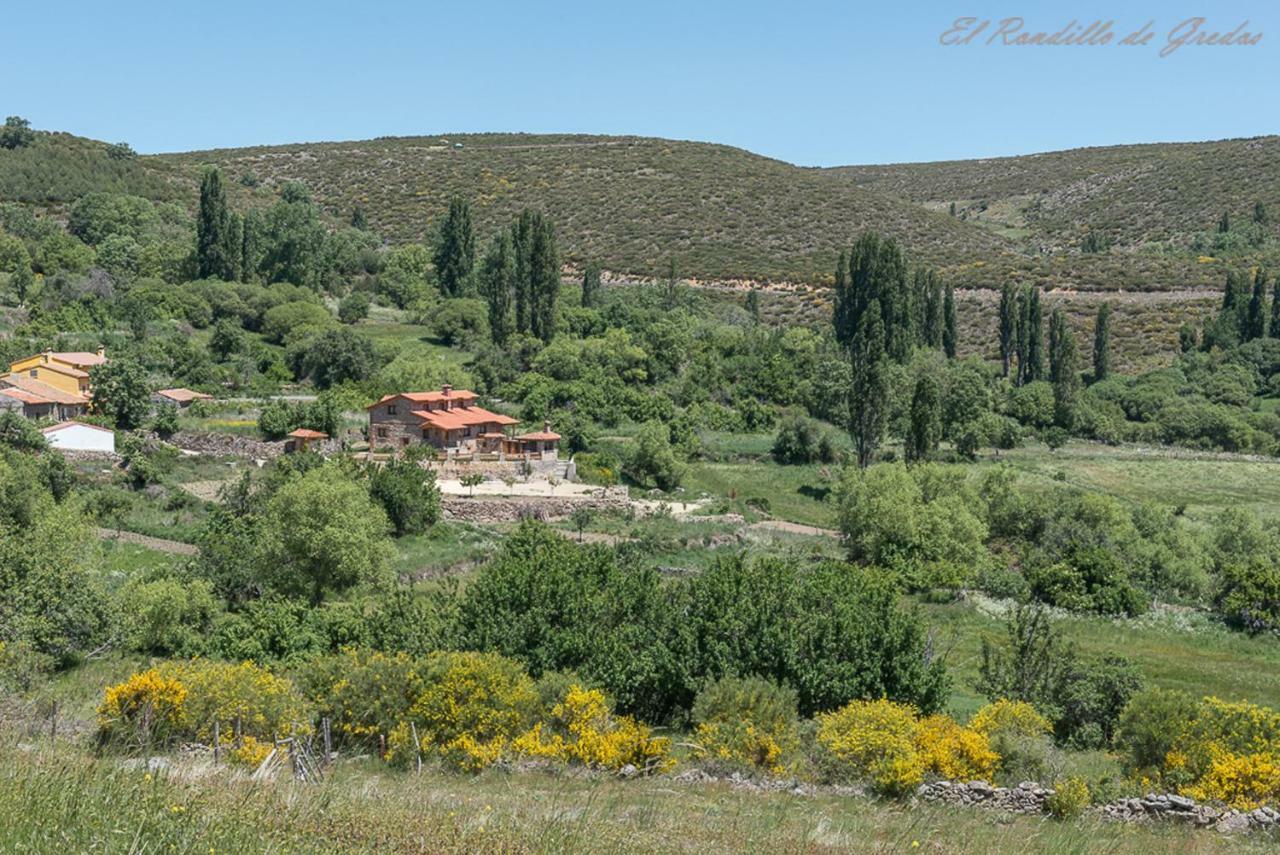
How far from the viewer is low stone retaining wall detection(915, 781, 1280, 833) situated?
620 inches

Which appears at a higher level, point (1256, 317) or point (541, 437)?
point (1256, 317)

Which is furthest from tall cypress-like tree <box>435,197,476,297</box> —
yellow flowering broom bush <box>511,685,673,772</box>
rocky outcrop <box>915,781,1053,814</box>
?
rocky outcrop <box>915,781,1053,814</box>

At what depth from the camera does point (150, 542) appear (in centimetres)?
3559

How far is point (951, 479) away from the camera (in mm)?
44812

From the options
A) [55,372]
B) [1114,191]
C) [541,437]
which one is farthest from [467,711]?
[1114,191]

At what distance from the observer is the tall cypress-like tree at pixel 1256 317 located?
252ft

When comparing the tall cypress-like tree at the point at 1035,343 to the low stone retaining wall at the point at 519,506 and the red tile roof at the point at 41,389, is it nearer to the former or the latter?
the low stone retaining wall at the point at 519,506

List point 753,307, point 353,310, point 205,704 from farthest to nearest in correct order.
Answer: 1. point 753,307
2. point 353,310
3. point 205,704

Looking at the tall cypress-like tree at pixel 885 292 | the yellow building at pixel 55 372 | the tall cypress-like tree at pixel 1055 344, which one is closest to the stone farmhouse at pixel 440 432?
the yellow building at pixel 55 372

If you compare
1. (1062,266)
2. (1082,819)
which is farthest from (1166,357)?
(1082,819)

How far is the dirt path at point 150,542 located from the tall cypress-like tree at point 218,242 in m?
34.7

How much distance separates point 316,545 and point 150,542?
28.7 ft

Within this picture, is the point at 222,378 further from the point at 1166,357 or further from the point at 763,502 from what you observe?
the point at 1166,357

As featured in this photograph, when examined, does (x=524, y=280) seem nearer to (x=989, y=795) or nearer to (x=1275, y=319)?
(x=1275, y=319)
